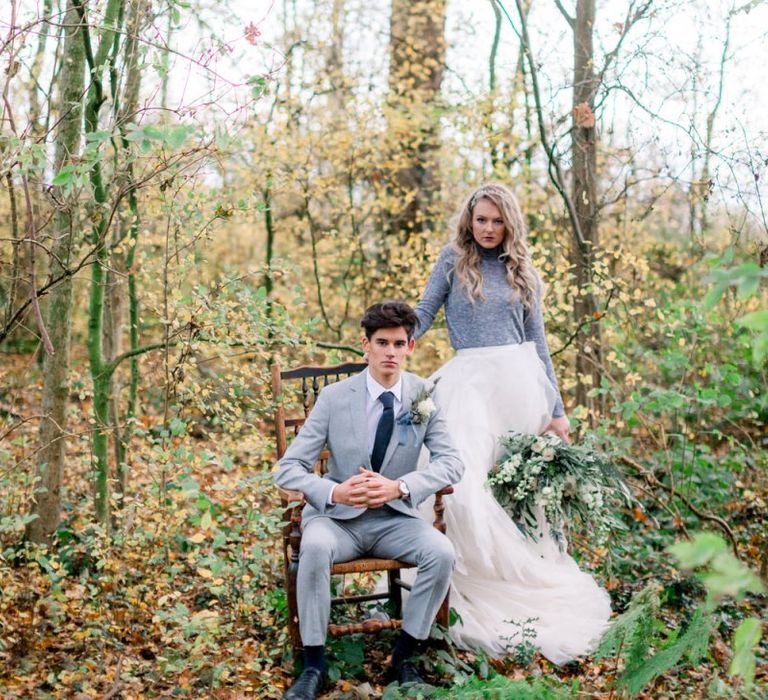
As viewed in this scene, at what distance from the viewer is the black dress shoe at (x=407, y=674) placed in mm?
3358

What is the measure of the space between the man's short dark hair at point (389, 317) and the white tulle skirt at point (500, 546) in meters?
0.62

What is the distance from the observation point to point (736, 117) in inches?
198

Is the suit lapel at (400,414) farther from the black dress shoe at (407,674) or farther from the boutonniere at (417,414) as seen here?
the black dress shoe at (407,674)

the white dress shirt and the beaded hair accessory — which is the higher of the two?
the beaded hair accessory

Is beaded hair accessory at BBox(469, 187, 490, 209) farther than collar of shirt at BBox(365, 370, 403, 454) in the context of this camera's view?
Yes

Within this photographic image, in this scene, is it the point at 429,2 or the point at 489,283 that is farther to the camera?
the point at 429,2

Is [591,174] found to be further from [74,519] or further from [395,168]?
[74,519]

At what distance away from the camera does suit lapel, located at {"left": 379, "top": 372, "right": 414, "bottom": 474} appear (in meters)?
3.68

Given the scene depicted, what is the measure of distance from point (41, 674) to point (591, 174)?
4.72 metres

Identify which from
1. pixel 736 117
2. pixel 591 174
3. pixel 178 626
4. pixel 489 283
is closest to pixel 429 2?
pixel 591 174

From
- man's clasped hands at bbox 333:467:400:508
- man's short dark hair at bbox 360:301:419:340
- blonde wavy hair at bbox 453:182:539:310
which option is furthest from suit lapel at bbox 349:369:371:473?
blonde wavy hair at bbox 453:182:539:310

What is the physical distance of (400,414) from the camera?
3.70 meters

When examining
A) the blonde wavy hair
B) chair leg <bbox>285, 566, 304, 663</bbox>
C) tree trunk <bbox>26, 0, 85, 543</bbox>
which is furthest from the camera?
tree trunk <bbox>26, 0, 85, 543</bbox>

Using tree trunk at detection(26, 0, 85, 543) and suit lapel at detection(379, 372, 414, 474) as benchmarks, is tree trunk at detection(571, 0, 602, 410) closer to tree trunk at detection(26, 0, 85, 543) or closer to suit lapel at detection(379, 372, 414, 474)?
suit lapel at detection(379, 372, 414, 474)
